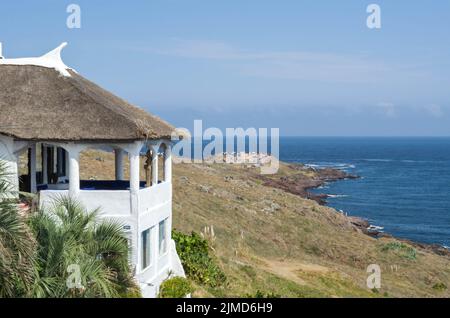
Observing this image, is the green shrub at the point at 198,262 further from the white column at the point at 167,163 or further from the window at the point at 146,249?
the window at the point at 146,249

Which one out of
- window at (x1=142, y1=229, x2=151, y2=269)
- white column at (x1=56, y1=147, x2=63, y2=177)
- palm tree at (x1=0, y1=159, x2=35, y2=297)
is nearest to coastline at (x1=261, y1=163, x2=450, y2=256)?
white column at (x1=56, y1=147, x2=63, y2=177)

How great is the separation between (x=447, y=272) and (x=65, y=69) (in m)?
31.6

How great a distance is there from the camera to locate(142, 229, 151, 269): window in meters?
19.1

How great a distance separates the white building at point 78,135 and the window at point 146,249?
3 centimetres

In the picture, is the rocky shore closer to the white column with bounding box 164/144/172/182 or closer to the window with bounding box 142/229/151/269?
the white column with bounding box 164/144/172/182

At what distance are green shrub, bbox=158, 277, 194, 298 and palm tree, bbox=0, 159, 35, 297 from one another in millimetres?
7066

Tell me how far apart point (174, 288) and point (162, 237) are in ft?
6.99

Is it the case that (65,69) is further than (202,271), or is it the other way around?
(202,271)

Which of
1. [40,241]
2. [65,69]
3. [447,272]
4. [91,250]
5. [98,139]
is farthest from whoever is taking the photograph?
[447,272]

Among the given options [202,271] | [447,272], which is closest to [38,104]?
[202,271]

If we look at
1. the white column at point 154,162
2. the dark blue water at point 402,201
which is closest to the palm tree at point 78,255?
the white column at point 154,162

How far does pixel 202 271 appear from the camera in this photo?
966 inches

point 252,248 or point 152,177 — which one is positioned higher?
point 152,177

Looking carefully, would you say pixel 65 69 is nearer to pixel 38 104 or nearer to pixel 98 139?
pixel 38 104
